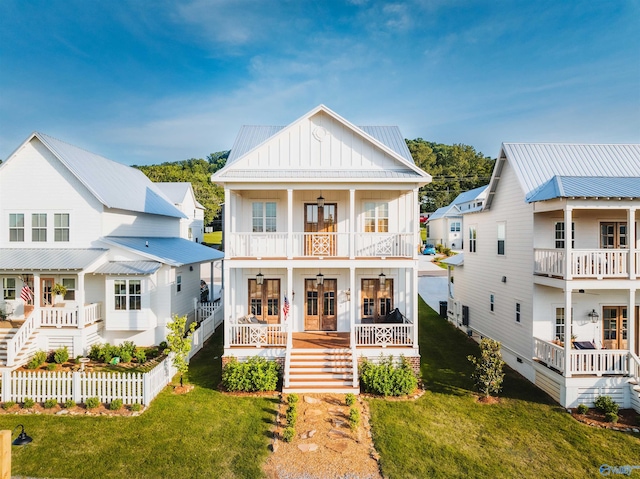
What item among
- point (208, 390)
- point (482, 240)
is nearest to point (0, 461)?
point (208, 390)

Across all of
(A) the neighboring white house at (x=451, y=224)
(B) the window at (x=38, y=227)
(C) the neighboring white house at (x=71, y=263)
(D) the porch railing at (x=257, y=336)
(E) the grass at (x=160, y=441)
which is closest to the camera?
(E) the grass at (x=160, y=441)

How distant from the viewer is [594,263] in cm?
1248

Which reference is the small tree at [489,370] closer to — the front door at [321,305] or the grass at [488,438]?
the grass at [488,438]

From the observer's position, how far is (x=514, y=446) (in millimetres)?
9617

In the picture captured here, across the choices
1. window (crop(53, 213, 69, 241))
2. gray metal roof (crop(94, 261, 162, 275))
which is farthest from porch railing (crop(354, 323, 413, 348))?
window (crop(53, 213, 69, 241))

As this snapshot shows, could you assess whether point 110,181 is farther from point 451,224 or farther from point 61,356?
point 451,224

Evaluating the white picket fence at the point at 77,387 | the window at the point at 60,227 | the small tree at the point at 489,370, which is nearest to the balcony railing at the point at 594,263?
the small tree at the point at 489,370

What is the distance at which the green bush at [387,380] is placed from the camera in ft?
40.3

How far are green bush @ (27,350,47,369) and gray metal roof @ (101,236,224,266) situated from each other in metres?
5.20

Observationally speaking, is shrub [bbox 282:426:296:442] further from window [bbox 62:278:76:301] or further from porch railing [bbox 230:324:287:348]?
window [bbox 62:278:76:301]

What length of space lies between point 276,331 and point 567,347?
10046 millimetres

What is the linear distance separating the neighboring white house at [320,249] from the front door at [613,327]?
25.2ft

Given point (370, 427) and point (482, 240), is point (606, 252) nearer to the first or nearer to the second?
point (482, 240)

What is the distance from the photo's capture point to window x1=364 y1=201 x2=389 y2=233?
51.6 feet
